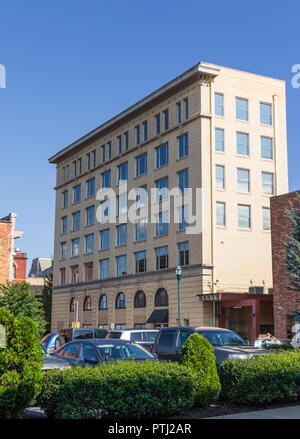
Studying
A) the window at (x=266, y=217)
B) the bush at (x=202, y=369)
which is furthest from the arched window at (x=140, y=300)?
the bush at (x=202, y=369)

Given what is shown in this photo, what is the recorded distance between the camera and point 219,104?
49.1m

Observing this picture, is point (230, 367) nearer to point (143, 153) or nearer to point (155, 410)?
point (155, 410)

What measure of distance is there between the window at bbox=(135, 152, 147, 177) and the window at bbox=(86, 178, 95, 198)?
31.6 feet

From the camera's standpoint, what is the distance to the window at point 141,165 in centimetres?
5588

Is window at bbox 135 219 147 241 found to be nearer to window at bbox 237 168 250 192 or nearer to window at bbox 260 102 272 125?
window at bbox 237 168 250 192

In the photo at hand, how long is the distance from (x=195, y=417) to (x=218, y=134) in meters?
39.2

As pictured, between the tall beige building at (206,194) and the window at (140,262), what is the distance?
10 centimetres

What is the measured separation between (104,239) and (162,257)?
40.1 feet

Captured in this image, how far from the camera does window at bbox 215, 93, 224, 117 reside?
48.9 meters

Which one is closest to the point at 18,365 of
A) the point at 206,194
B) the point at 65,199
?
the point at 206,194

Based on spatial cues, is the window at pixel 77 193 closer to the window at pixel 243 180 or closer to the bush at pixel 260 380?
the window at pixel 243 180

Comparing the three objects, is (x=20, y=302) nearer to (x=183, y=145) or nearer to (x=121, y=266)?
(x=183, y=145)

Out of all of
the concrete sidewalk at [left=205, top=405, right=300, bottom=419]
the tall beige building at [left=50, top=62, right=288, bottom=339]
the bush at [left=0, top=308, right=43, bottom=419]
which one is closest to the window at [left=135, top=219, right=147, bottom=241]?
the tall beige building at [left=50, top=62, right=288, bottom=339]

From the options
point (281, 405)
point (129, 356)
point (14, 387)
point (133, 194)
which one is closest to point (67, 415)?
point (14, 387)
